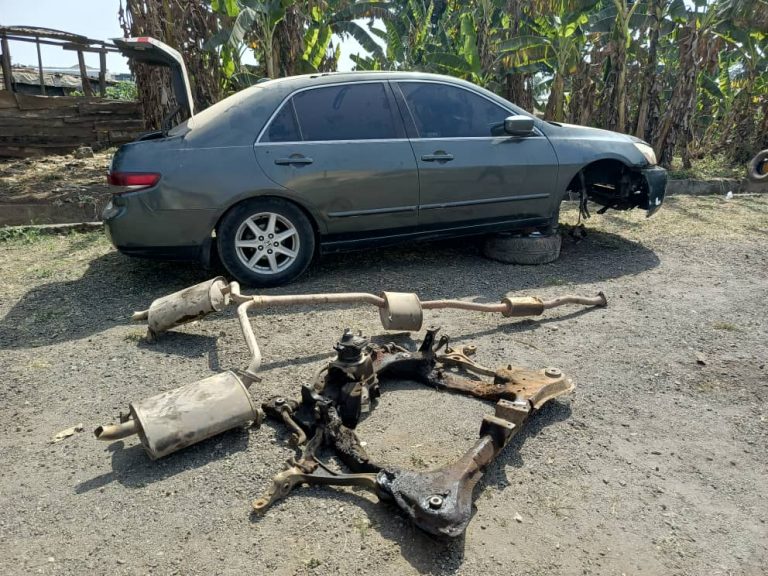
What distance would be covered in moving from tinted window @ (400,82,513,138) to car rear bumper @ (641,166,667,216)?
1702 millimetres

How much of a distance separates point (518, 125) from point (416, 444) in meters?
3.59

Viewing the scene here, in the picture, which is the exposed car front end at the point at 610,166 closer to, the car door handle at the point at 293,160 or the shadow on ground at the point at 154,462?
the car door handle at the point at 293,160

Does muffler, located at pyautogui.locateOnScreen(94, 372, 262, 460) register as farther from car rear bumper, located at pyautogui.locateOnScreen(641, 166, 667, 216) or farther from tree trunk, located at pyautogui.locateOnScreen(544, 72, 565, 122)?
tree trunk, located at pyautogui.locateOnScreen(544, 72, 565, 122)

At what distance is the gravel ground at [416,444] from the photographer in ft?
7.38

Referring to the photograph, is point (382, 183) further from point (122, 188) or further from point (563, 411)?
point (563, 411)

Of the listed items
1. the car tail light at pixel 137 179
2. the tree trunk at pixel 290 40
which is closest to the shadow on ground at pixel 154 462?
the car tail light at pixel 137 179

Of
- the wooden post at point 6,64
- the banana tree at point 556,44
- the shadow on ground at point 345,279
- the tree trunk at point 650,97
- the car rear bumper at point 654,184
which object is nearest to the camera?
the shadow on ground at point 345,279

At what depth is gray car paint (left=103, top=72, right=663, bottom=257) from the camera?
15.2 ft

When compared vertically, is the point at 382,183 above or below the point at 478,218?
above

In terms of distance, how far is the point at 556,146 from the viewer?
18.9 ft

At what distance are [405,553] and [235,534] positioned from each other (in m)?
0.68

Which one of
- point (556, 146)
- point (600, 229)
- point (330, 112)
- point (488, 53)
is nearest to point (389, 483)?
point (330, 112)

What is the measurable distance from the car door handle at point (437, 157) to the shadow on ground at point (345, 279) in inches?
41.6

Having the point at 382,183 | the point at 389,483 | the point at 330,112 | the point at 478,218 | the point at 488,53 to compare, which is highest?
the point at 488,53
